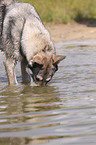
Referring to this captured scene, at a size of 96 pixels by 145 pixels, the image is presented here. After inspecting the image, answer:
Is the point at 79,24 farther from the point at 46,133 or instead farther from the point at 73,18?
the point at 46,133

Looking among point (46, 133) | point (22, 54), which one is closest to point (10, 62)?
point (22, 54)

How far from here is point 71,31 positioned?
14430 mm

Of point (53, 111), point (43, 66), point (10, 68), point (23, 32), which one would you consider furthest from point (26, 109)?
point (10, 68)

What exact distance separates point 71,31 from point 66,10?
1961 mm

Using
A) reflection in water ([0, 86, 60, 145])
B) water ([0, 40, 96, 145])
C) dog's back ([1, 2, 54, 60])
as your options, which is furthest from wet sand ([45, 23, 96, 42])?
reflection in water ([0, 86, 60, 145])

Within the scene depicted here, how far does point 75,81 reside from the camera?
632 cm

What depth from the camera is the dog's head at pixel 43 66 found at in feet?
18.1

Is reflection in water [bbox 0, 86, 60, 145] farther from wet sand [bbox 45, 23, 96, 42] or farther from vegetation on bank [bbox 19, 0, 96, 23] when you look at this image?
vegetation on bank [bbox 19, 0, 96, 23]

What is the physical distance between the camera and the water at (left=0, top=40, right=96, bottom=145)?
3.15 m

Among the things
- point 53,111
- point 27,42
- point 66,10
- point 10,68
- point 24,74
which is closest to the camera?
point 53,111

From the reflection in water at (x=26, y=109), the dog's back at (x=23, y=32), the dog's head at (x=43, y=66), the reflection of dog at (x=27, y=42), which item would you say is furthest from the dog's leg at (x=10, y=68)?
the dog's head at (x=43, y=66)

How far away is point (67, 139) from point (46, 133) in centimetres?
27

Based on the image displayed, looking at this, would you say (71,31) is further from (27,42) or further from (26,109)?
(26,109)

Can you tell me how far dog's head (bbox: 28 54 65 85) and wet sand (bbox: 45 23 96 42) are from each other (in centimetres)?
715
